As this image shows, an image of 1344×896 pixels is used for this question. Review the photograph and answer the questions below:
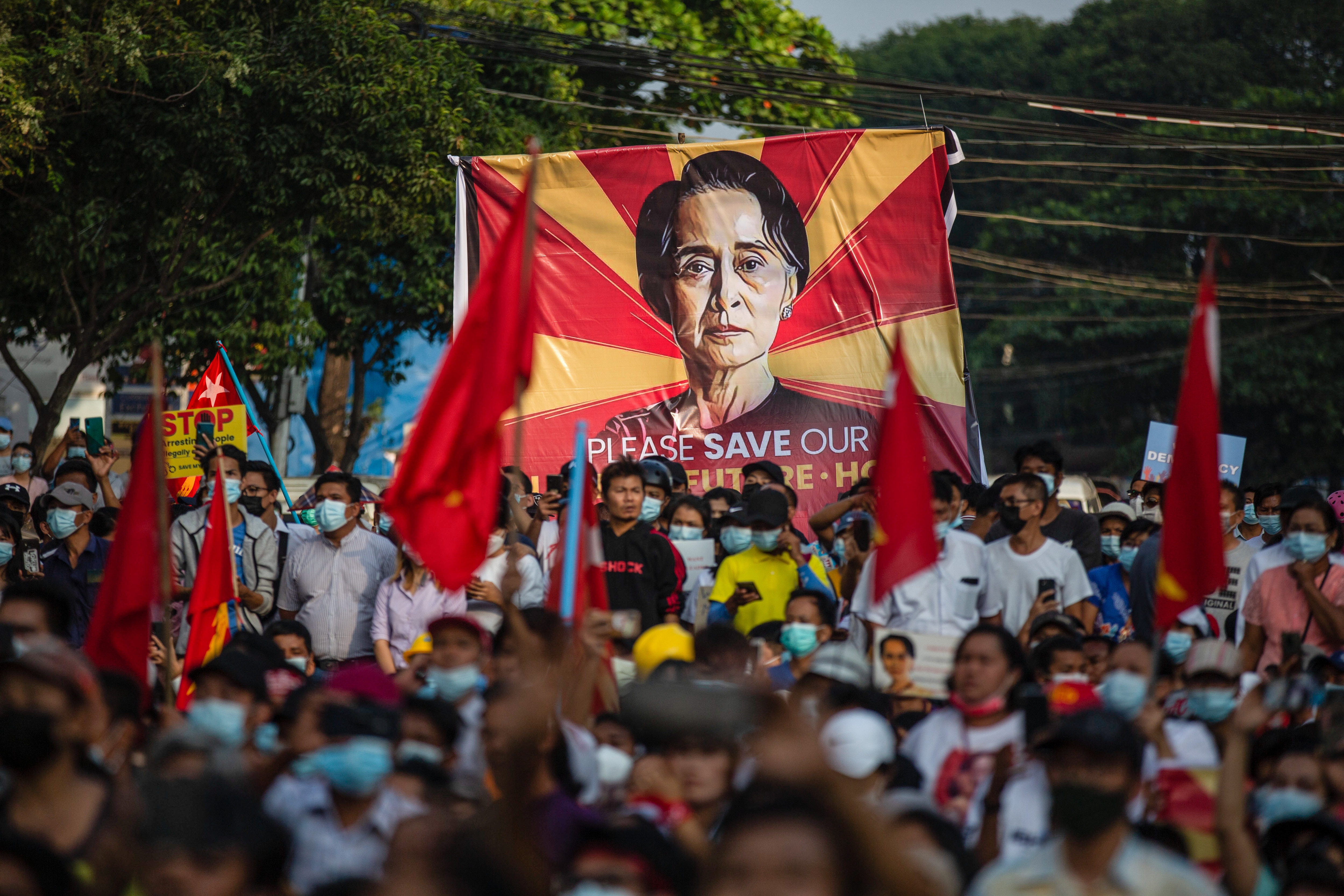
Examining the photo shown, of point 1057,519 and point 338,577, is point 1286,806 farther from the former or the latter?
point 338,577

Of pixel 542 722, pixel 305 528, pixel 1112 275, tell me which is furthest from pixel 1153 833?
pixel 1112 275

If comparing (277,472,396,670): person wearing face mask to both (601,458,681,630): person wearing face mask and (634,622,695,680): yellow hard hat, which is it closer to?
(601,458,681,630): person wearing face mask

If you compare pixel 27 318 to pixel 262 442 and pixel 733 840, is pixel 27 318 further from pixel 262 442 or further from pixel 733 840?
pixel 733 840

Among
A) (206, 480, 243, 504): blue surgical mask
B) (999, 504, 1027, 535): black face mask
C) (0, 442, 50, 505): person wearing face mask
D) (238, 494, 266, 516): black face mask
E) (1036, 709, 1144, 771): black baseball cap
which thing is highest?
(0, 442, 50, 505): person wearing face mask

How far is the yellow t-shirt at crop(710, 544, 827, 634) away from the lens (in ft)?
→ 24.7

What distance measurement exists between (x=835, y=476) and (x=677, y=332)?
1526 mm

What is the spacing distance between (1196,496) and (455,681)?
8.63 ft

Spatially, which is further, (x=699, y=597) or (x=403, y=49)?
(x=403, y=49)

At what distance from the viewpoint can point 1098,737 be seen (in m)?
3.98

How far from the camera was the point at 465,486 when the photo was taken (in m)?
5.77

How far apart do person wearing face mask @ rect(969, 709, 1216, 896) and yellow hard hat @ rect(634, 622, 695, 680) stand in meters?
2.22

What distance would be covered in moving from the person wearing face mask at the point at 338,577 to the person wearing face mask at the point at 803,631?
7.29 ft

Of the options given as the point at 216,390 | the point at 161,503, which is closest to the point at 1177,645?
the point at 161,503

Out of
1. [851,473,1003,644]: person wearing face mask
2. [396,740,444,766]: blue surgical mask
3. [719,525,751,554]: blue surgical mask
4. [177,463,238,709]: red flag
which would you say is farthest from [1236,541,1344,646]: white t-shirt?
[177,463,238,709]: red flag
